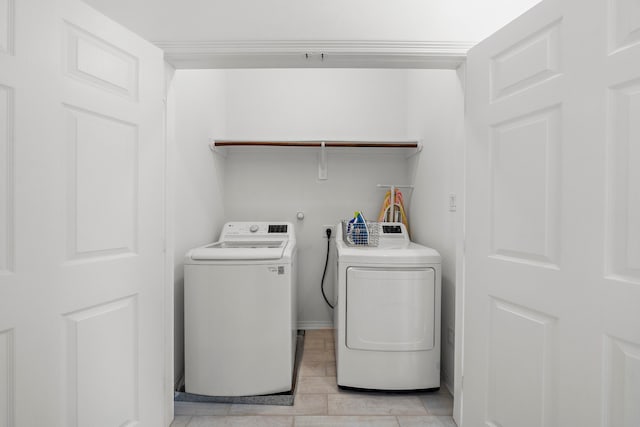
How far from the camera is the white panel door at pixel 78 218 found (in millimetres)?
908

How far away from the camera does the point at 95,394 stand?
114 centimetres

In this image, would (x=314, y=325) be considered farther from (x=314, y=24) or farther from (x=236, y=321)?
(x=314, y=24)

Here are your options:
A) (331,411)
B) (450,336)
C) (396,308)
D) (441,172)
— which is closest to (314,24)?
(441,172)

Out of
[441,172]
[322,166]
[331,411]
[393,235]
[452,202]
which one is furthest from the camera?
Answer: [322,166]

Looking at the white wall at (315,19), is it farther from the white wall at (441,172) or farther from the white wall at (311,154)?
the white wall at (311,154)

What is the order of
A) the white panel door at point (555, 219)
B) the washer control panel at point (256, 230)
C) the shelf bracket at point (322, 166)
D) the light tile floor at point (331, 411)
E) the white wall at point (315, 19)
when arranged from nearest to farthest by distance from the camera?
the white panel door at point (555, 219) → the white wall at point (315, 19) → the light tile floor at point (331, 411) → the washer control panel at point (256, 230) → the shelf bracket at point (322, 166)

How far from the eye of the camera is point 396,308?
5.90 feet

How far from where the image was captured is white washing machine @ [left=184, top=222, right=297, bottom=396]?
69.8 inches

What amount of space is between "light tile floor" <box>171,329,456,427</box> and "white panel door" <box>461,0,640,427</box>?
1.38 ft

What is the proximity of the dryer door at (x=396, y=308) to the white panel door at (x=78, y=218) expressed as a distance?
1108 millimetres

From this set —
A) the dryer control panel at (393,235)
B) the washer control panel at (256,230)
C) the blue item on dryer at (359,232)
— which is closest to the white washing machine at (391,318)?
the blue item on dryer at (359,232)

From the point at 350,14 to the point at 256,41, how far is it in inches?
18.7

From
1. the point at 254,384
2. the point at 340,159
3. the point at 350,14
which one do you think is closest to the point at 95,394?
the point at 254,384

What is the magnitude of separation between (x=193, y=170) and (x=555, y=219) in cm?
201
